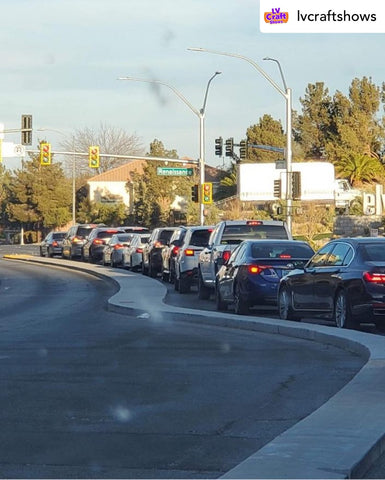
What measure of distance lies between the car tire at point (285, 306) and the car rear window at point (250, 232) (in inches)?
233

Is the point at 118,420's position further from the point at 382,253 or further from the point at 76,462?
the point at 382,253

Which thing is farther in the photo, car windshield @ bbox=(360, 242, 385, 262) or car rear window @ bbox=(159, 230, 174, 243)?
car rear window @ bbox=(159, 230, 174, 243)

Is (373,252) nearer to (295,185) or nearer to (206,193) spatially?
(295,185)

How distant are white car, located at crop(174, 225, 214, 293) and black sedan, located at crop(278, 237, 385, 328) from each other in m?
9.60

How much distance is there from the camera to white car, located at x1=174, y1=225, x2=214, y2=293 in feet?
98.7

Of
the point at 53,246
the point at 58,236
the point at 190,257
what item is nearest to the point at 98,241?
the point at 53,246

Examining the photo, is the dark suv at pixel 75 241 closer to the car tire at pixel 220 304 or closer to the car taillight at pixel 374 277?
the car tire at pixel 220 304

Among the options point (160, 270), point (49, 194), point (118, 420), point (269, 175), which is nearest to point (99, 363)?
point (118, 420)

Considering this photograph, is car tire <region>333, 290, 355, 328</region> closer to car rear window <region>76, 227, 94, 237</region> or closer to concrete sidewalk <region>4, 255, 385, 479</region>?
concrete sidewalk <region>4, 255, 385, 479</region>

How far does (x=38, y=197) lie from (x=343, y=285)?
303ft

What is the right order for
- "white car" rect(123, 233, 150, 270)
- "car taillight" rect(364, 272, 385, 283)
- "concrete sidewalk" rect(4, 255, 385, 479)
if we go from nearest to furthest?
"concrete sidewalk" rect(4, 255, 385, 479)
"car taillight" rect(364, 272, 385, 283)
"white car" rect(123, 233, 150, 270)

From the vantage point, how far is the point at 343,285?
60.0ft

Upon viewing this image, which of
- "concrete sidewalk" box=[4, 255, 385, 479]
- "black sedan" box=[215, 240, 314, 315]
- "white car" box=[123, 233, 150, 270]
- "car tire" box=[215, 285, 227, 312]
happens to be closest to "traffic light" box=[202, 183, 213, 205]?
"white car" box=[123, 233, 150, 270]

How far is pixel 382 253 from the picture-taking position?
60.0 ft
